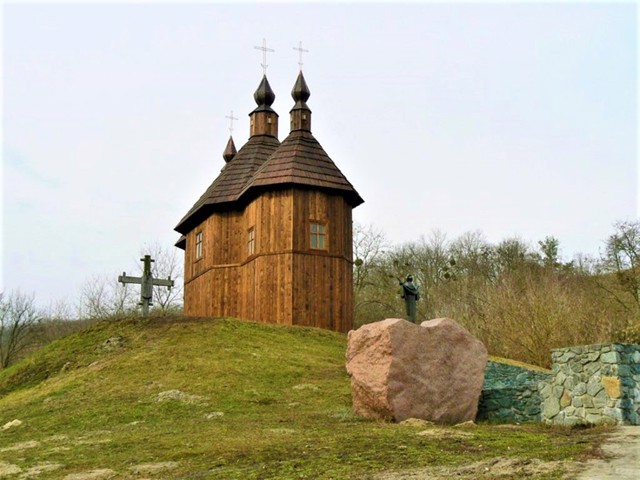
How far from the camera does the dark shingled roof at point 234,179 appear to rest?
2633 cm

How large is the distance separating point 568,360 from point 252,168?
1809cm

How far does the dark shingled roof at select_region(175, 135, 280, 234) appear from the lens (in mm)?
26328

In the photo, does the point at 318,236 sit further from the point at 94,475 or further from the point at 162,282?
the point at 94,475

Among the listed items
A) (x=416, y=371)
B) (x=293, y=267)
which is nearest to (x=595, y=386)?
(x=416, y=371)

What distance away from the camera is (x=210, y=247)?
86.1 feet

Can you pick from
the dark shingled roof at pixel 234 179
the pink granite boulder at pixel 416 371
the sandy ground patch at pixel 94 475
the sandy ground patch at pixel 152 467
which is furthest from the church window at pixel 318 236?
the sandy ground patch at pixel 94 475

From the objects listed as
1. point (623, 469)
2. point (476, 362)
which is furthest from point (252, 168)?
point (623, 469)

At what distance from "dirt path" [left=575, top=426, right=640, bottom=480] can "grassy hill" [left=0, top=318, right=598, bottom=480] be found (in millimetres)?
275

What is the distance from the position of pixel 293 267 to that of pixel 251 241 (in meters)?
2.48

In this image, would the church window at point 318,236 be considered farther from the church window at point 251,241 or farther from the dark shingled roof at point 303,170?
the church window at point 251,241

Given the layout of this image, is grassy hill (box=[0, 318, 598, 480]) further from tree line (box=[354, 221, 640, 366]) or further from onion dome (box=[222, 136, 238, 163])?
onion dome (box=[222, 136, 238, 163])

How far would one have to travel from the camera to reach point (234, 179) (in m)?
27.1

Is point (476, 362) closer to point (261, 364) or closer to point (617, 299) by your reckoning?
point (261, 364)

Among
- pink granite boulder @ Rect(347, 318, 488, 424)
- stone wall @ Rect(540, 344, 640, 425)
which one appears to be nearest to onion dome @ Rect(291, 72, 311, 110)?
pink granite boulder @ Rect(347, 318, 488, 424)
